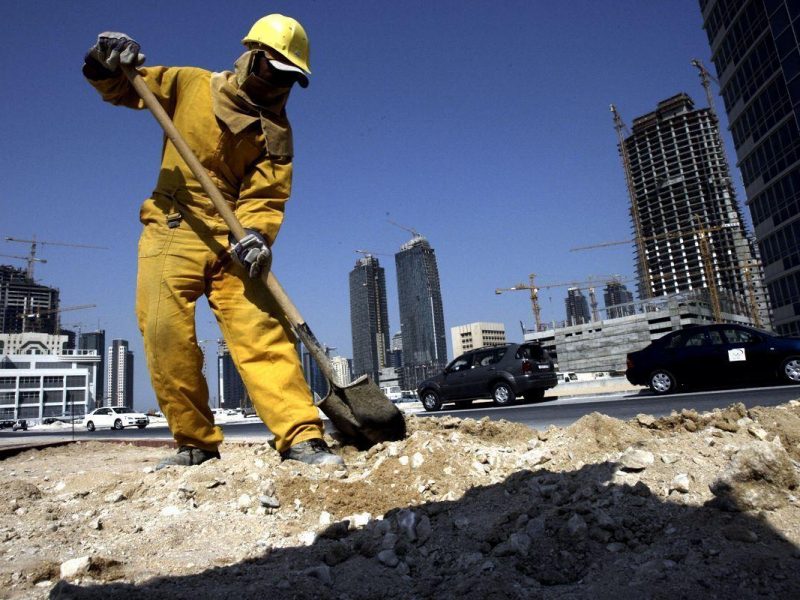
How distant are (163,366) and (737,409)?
338 centimetres

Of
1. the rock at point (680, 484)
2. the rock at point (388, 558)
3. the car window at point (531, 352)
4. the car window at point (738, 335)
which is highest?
the car window at point (531, 352)

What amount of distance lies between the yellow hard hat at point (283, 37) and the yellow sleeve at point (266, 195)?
63 cm

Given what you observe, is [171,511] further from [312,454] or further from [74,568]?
[312,454]

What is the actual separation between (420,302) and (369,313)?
53.8ft

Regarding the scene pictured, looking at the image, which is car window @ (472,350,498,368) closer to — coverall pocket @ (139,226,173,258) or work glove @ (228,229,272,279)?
work glove @ (228,229,272,279)

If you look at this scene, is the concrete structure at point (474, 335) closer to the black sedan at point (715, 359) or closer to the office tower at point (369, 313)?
the office tower at point (369, 313)

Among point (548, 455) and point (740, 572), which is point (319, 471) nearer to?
point (548, 455)

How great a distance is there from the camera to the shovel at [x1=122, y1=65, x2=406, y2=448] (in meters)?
3.25

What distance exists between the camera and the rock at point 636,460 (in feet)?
7.29

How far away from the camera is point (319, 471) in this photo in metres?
2.84

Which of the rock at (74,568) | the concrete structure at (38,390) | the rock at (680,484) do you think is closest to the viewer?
the rock at (74,568)

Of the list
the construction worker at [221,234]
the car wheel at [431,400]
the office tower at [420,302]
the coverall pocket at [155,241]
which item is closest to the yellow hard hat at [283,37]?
the construction worker at [221,234]

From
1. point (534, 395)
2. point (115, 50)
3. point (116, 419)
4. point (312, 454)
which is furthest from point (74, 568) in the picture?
point (116, 419)

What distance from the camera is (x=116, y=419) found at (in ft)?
93.4
